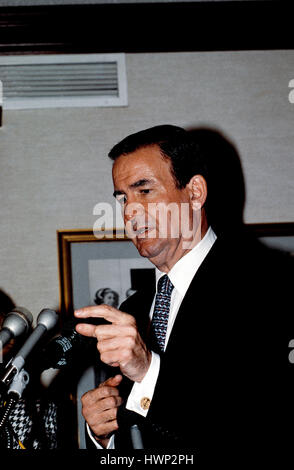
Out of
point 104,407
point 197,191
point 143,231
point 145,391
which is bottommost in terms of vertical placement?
point 104,407

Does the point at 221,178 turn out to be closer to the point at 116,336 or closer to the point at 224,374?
the point at 224,374

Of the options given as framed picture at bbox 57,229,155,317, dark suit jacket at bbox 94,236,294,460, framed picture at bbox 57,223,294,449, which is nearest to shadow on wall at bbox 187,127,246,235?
framed picture at bbox 57,223,294,449

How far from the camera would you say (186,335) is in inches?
39.2

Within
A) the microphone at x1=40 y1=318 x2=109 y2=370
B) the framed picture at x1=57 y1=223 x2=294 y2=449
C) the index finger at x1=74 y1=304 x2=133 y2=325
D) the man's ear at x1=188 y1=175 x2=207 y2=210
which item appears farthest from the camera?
the framed picture at x1=57 y1=223 x2=294 y2=449

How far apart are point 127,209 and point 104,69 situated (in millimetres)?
880

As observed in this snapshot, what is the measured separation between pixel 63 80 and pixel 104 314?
1362 millimetres

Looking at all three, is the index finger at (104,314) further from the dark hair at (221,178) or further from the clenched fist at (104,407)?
the dark hair at (221,178)

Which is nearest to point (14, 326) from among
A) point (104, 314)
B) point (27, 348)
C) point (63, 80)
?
point (27, 348)

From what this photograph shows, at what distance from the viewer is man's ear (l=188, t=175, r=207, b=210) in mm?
1312

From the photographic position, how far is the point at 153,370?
2.93 ft

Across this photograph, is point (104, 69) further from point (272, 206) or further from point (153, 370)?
point (153, 370)

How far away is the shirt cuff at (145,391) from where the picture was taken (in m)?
0.89

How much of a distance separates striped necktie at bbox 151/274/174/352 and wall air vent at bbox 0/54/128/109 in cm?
90

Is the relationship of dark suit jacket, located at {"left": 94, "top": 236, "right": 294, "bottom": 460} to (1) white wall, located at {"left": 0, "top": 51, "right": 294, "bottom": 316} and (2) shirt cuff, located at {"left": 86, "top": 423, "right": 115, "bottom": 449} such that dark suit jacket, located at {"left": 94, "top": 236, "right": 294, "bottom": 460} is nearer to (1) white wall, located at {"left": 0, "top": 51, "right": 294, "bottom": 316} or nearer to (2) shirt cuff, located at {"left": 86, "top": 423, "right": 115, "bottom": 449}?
(2) shirt cuff, located at {"left": 86, "top": 423, "right": 115, "bottom": 449}
